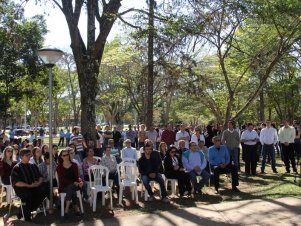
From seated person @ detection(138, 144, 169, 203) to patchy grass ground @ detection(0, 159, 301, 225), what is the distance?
37 centimetres

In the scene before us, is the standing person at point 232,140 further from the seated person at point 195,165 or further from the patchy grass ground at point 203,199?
the seated person at point 195,165

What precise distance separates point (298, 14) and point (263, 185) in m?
5.37

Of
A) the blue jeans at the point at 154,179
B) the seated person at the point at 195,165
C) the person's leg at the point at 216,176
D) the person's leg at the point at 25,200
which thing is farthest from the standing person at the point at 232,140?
the person's leg at the point at 25,200

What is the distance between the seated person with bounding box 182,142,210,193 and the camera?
34.4 feet

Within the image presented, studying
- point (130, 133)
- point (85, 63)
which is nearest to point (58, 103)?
point (130, 133)

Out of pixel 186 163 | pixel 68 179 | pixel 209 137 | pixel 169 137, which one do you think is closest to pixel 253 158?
pixel 209 137

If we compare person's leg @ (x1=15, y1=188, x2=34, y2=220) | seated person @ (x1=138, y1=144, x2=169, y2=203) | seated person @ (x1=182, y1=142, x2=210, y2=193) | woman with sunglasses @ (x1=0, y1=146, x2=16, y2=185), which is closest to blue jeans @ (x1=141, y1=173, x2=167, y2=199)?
seated person @ (x1=138, y1=144, x2=169, y2=203)

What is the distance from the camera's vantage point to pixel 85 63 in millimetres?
12727

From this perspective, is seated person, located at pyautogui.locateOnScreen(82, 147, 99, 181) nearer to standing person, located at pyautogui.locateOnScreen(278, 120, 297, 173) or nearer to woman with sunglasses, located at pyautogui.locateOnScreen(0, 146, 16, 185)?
woman with sunglasses, located at pyautogui.locateOnScreen(0, 146, 16, 185)

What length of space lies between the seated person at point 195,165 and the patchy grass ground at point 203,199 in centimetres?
33

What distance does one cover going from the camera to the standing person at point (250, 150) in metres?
13.4

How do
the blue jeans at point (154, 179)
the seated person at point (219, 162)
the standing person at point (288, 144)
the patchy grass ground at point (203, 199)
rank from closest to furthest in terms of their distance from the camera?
the patchy grass ground at point (203, 199) < the blue jeans at point (154, 179) < the seated person at point (219, 162) < the standing person at point (288, 144)

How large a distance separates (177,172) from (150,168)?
0.79m

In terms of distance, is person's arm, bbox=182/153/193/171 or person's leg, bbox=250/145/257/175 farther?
person's leg, bbox=250/145/257/175
